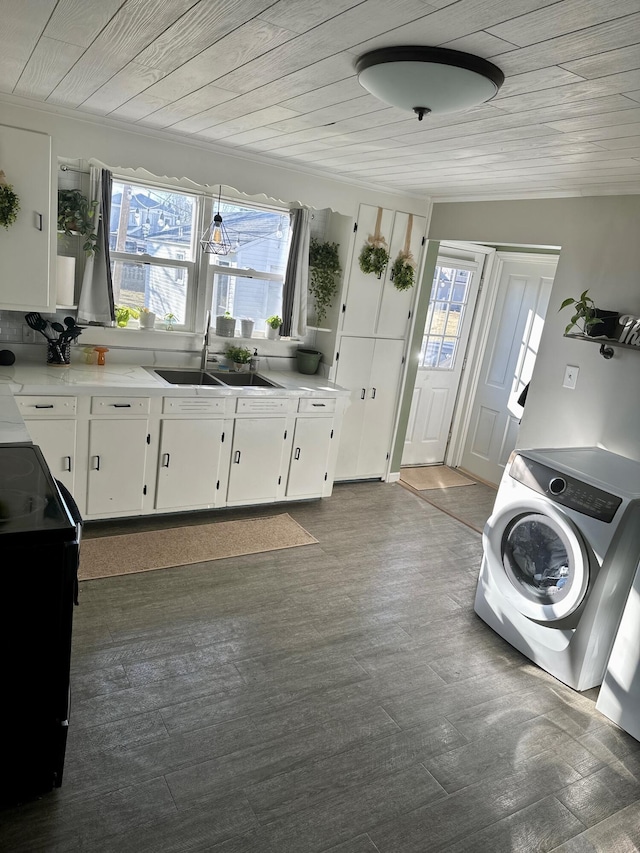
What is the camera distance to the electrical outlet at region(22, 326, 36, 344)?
3.85m

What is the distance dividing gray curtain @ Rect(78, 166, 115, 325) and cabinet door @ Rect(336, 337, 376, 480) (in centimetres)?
180

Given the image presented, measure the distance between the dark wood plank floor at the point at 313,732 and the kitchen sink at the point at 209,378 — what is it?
1.38 meters

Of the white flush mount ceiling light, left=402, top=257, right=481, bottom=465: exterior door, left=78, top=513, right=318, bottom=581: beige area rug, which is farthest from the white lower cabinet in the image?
the white flush mount ceiling light

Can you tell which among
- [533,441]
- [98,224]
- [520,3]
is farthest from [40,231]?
[533,441]

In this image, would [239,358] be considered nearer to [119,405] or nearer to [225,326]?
[225,326]

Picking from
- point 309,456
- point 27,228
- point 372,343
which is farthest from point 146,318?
point 372,343

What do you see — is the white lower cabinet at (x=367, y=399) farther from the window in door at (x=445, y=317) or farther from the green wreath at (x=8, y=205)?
the green wreath at (x=8, y=205)

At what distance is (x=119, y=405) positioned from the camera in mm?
3605

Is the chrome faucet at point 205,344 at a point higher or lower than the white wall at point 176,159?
lower

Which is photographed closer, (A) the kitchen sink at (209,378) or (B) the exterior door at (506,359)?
(A) the kitchen sink at (209,378)

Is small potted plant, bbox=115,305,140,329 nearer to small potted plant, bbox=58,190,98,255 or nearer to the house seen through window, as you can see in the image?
the house seen through window

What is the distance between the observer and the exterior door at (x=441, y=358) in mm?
5554

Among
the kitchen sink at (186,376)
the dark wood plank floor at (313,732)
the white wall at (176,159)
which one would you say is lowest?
the dark wood plank floor at (313,732)

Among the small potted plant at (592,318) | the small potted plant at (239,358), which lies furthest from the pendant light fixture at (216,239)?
the small potted plant at (592,318)
